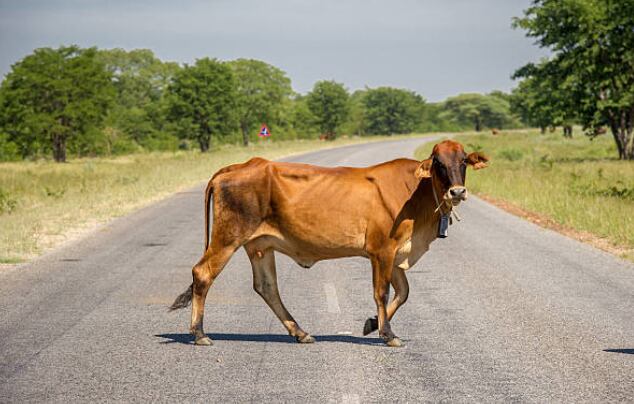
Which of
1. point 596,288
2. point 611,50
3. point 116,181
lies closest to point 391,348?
point 596,288

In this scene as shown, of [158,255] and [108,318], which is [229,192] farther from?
[158,255]

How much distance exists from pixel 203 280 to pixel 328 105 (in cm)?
12625

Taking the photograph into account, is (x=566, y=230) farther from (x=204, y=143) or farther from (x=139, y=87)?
(x=139, y=87)

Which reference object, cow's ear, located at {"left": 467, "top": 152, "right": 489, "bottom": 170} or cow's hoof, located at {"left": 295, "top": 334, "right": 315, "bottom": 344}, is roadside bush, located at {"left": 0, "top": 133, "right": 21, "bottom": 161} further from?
cow's ear, located at {"left": 467, "top": 152, "right": 489, "bottom": 170}

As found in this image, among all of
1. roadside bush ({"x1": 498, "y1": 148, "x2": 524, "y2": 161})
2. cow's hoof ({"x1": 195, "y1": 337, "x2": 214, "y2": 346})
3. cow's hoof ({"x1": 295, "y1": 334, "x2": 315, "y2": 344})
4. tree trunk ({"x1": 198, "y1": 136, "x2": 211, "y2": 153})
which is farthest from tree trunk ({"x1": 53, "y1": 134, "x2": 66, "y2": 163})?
cow's hoof ({"x1": 295, "y1": 334, "x2": 315, "y2": 344})

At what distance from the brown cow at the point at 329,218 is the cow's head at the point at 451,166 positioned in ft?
0.66

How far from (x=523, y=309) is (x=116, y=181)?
25863 millimetres

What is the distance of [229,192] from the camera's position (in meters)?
7.25

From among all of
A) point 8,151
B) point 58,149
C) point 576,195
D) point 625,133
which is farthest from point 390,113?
point 576,195

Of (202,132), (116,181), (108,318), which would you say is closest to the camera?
(108,318)

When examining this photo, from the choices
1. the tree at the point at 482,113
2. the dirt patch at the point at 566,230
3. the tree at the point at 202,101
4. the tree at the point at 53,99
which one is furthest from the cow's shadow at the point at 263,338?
the tree at the point at 482,113

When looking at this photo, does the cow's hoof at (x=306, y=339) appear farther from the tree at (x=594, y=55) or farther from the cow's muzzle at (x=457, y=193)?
the tree at (x=594, y=55)

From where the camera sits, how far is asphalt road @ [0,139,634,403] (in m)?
5.86

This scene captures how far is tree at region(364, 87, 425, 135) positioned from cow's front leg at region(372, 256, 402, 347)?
168 m
